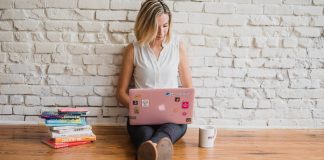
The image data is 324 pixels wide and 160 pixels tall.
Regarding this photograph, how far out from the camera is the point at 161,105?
2199 mm

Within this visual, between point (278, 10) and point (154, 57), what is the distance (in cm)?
95

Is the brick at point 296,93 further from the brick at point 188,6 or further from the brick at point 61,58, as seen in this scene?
the brick at point 61,58

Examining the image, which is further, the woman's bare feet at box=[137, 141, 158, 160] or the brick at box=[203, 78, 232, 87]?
the brick at box=[203, 78, 232, 87]

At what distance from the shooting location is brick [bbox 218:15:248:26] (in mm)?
2668

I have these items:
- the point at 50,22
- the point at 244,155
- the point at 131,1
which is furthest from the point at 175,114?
the point at 50,22

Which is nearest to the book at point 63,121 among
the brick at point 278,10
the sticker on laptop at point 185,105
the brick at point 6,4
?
the sticker on laptop at point 185,105

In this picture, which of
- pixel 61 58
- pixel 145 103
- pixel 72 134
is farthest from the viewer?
pixel 61 58

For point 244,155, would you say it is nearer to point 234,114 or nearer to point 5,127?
point 234,114

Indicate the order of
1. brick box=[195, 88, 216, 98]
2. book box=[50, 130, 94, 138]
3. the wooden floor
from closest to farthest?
the wooden floor, book box=[50, 130, 94, 138], brick box=[195, 88, 216, 98]

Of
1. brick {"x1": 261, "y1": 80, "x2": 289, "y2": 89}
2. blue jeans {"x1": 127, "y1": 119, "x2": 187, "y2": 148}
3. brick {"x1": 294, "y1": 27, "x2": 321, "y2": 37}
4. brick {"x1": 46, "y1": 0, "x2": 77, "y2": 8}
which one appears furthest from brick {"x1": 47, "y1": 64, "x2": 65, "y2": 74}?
brick {"x1": 294, "y1": 27, "x2": 321, "y2": 37}

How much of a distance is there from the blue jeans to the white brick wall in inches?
18.1

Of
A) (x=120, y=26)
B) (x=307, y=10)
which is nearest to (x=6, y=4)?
(x=120, y=26)

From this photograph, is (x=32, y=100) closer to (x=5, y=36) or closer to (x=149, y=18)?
(x=5, y=36)

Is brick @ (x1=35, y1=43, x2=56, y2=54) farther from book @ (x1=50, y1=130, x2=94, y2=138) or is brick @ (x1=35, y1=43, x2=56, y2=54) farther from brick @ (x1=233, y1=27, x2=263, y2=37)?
brick @ (x1=233, y1=27, x2=263, y2=37)
